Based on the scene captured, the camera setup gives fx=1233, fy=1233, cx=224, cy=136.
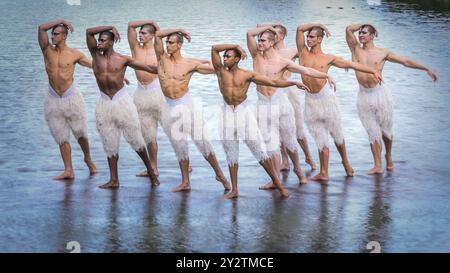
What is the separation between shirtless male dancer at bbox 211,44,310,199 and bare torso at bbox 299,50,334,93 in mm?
1530

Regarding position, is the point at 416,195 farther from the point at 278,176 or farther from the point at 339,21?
the point at 339,21

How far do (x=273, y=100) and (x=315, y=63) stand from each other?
0.92 metres

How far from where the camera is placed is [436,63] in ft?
106

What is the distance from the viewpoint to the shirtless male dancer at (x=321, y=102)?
740 inches

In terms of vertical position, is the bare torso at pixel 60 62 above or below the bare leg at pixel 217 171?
above

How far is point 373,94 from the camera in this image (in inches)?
770

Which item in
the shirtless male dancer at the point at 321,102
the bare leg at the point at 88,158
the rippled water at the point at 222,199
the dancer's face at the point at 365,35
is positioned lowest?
the rippled water at the point at 222,199

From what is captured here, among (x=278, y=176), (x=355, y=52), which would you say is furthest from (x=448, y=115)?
(x=278, y=176)

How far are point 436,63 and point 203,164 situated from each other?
1358cm

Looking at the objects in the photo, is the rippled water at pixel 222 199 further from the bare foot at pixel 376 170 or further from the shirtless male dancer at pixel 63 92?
the shirtless male dancer at pixel 63 92

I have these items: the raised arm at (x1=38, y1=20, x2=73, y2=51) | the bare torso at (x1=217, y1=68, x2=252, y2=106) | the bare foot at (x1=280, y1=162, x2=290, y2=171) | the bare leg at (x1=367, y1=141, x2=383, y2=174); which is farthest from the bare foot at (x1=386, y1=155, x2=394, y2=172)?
the raised arm at (x1=38, y1=20, x2=73, y2=51)

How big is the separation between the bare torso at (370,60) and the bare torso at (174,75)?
2.95 metres

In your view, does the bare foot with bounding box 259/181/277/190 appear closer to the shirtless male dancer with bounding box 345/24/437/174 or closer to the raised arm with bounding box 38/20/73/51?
the shirtless male dancer with bounding box 345/24/437/174

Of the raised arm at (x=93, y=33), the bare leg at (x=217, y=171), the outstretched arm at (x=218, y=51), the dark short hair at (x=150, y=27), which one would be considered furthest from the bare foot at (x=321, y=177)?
the raised arm at (x=93, y=33)
